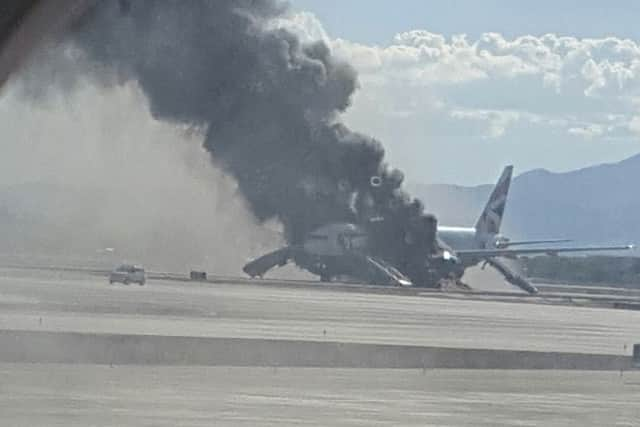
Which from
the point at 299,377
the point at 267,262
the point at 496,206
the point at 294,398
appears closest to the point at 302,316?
the point at 299,377

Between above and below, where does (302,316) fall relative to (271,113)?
below

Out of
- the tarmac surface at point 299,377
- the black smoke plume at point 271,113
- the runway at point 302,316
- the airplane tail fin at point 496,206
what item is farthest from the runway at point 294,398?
the airplane tail fin at point 496,206

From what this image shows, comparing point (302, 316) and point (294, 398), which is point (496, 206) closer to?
point (302, 316)

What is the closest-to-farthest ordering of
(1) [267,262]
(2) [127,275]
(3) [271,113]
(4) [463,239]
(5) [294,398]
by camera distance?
1. (5) [294,398]
2. (3) [271,113]
3. (2) [127,275]
4. (1) [267,262]
5. (4) [463,239]

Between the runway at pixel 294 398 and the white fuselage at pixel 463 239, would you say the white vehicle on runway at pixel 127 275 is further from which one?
the runway at pixel 294 398

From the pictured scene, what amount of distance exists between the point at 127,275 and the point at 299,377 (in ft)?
152

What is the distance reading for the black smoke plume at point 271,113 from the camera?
1969 inches

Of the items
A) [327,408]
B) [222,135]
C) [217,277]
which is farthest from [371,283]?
[327,408]

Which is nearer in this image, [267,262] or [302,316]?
[302,316]

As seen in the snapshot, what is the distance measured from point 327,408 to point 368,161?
55412 mm

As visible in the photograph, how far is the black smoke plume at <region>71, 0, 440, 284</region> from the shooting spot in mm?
50000

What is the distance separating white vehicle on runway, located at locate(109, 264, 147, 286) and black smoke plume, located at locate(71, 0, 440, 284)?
6995 mm

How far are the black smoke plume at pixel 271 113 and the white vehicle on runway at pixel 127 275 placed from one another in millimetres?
6995

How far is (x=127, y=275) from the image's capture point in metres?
75.0
